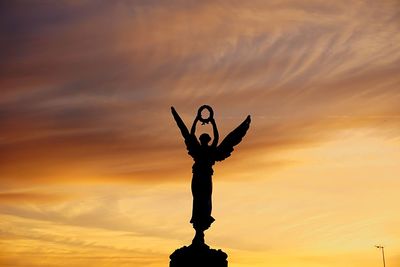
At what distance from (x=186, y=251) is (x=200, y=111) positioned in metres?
4.17

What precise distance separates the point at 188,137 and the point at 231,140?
51.4 inches

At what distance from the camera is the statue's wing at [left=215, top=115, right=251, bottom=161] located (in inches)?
924

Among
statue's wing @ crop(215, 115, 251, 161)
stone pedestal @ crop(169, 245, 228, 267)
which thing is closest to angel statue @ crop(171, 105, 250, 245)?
statue's wing @ crop(215, 115, 251, 161)

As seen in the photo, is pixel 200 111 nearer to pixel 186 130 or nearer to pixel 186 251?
pixel 186 130

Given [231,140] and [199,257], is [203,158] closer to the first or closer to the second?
[231,140]

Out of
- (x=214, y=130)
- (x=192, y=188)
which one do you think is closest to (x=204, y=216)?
(x=192, y=188)

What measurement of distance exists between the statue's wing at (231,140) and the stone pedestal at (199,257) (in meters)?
2.84

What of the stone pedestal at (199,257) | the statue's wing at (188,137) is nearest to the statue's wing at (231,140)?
the statue's wing at (188,137)

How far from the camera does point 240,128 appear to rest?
2406 centimetres

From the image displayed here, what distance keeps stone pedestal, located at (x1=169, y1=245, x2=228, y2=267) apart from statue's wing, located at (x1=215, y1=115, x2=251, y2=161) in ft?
9.32

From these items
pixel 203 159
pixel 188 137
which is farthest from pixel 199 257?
pixel 188 137

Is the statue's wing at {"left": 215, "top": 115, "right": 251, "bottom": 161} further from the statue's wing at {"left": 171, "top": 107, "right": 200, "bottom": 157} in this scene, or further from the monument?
the statue's wing at {"left": 171, "top": 107, "right": 200, "bottom": 157}

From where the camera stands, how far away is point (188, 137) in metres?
23.6

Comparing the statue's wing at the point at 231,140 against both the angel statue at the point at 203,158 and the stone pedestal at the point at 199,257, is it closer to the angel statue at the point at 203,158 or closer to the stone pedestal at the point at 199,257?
the angel statue at the point at 203,158
